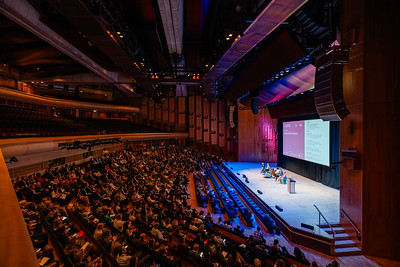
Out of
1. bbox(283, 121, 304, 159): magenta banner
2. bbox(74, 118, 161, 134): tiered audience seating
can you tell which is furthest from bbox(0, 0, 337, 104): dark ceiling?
bbox(74, 118, 161, 134): tiered audience seating

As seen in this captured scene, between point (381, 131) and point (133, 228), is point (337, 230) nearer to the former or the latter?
point (381, 131)

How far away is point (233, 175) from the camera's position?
12992 millimetres

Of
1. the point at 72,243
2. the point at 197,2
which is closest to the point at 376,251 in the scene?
the point at 72,243

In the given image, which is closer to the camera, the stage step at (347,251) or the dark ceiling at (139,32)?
the stage step at (347,251)

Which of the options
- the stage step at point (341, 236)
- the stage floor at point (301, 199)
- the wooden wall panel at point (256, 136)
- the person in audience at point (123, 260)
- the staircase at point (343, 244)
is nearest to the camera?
the person in audience at point (123, 260)

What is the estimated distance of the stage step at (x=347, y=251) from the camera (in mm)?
5160

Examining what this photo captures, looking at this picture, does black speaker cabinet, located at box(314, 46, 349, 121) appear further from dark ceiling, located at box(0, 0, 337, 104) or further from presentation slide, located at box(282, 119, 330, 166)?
presentation slide, located at box(282, 119, 330, 166)

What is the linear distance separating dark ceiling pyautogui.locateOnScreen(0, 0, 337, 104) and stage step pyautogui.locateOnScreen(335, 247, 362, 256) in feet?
19.3

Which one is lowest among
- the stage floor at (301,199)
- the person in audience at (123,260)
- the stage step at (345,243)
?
the stage step at (345,243)

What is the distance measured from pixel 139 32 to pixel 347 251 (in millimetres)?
10902

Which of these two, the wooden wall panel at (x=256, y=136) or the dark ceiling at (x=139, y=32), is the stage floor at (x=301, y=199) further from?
the wooden wall panel at (x=256, y=136)

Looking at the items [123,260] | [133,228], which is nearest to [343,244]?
[123,260]

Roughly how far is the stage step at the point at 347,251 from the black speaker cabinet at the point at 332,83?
3386 millimetres

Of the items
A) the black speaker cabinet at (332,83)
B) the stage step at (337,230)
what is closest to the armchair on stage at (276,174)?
the stage step at (337,230)
